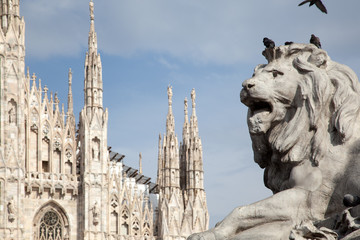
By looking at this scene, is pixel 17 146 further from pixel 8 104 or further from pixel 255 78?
pixel 255 78

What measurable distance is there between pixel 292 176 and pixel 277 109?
1.16ft

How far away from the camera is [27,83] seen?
2933 centimetres

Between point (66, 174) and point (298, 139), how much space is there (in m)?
25.8

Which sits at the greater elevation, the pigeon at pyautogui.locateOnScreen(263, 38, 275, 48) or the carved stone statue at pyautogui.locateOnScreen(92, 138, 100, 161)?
the carved stone statue at pyautogui.locateOnScreen(92, 138, 100, 161)

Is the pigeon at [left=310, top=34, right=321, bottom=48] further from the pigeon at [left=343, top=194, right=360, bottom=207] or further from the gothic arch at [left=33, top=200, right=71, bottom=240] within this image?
the gothic arch at [left=33, top=200, right=71, bottom=240]

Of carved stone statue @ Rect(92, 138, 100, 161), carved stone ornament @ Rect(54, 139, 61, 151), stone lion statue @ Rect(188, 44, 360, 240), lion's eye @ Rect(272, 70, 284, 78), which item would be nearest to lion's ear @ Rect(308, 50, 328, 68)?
stone lion statue @ Rect(188, 44, 360, 240)

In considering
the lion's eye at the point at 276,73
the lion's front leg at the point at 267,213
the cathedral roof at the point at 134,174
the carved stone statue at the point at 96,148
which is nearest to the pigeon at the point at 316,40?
the lion's eye at the point at 276,73

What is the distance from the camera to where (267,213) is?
3977mm

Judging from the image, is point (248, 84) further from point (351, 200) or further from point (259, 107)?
point (351, 200)

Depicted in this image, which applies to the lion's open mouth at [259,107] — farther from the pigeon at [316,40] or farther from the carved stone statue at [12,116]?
the carved stone statue at [12,116]

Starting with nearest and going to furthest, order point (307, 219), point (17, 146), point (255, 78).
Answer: point (307, 219) → point (255, 78) → point (17, 146)

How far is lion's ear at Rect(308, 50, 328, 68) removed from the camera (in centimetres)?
425

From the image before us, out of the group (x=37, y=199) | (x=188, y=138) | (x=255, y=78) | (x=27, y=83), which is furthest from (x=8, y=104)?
(x=255, y=78)

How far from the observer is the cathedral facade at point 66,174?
2805 centimetres
